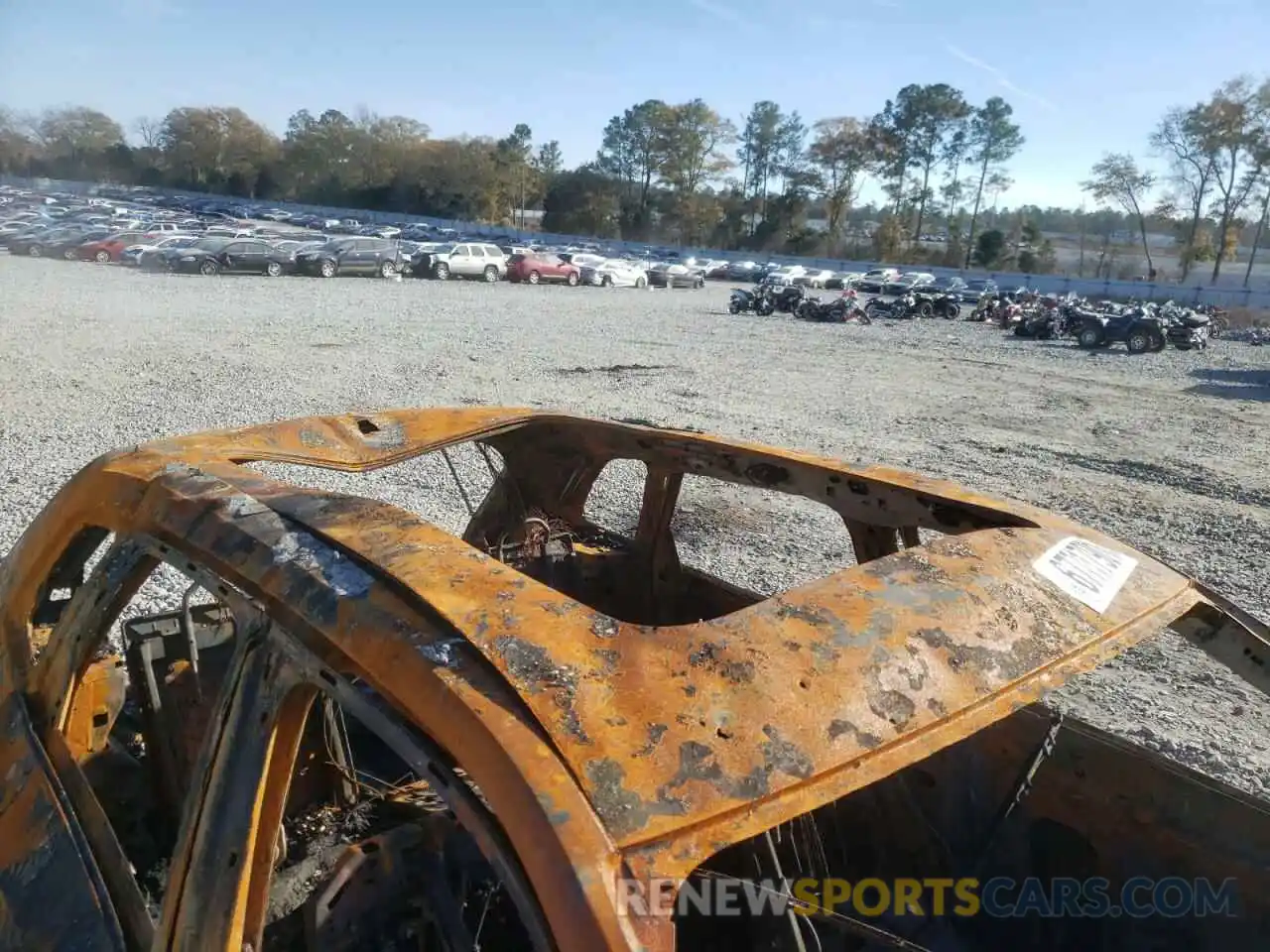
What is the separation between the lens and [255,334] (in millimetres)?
16453

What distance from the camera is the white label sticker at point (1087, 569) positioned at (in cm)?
182

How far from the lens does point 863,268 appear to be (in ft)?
179

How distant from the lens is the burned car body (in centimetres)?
121

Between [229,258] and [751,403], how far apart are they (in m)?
23.8

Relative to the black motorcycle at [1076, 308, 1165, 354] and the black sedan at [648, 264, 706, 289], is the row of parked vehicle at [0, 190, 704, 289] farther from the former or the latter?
the black motorcycle at [1076, 308, 1165, 354]

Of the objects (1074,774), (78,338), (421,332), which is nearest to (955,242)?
(421,332)

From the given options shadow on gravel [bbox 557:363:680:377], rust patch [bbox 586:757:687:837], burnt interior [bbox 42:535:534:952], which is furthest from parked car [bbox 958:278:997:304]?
rust patch [bbox 586:757:687:837]

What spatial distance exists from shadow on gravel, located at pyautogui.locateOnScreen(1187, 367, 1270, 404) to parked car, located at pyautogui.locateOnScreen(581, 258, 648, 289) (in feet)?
76.5

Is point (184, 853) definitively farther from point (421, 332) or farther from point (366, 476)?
point (421, 332)

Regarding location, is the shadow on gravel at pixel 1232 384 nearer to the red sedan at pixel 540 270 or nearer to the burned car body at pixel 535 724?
Answer: the burned car body at pixel 535 724

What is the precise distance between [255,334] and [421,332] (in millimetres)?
3123

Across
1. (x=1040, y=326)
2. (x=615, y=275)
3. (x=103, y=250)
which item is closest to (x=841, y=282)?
(x=615, y=275)

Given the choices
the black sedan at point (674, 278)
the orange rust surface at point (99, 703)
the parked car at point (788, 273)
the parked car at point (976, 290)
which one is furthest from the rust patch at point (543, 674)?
the parked car at point (788, 273)

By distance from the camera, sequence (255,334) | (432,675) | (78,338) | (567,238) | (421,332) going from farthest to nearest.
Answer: (567,238) → (421,332) → (255,334) → (78,338) → (432,675)
